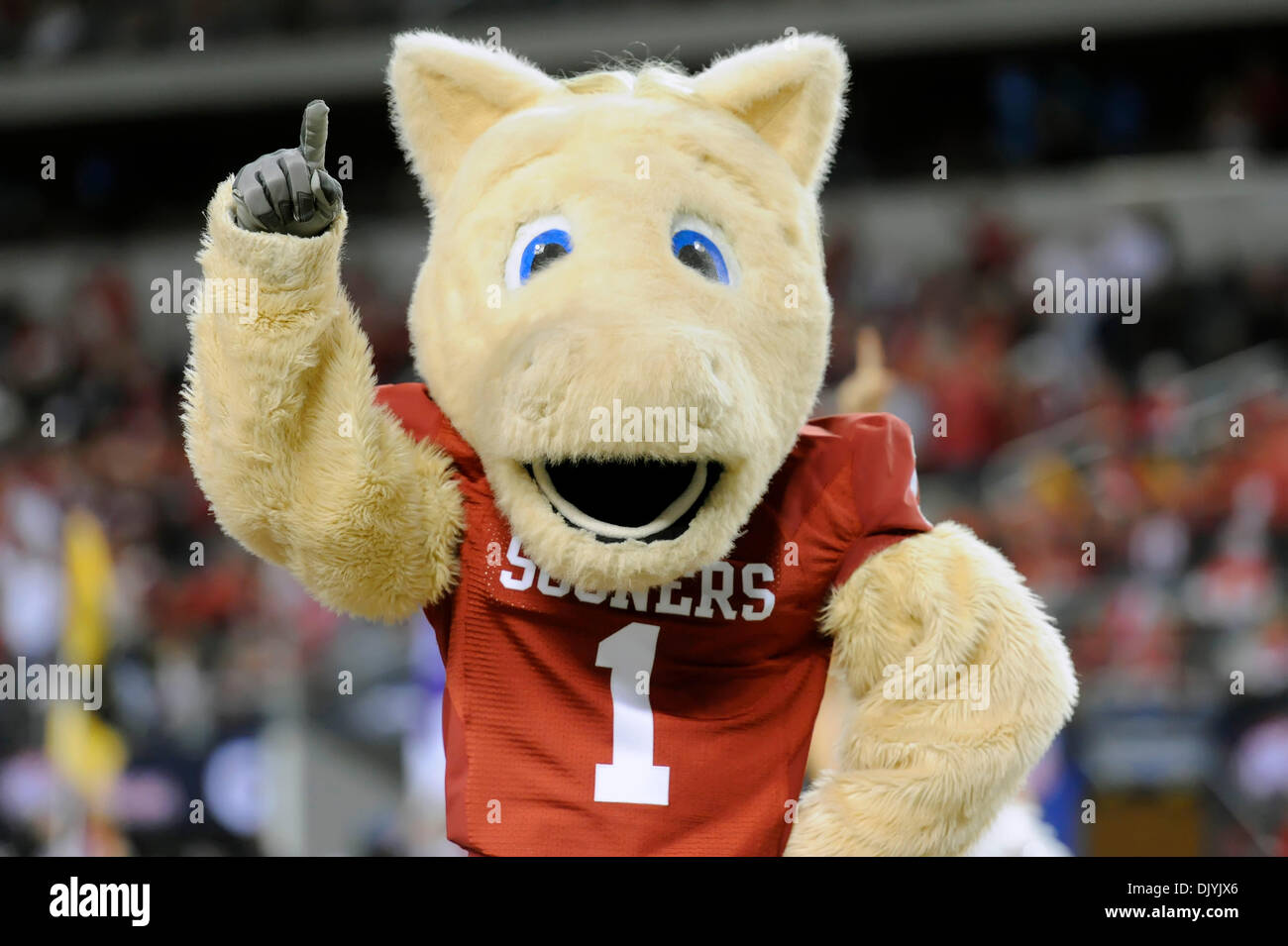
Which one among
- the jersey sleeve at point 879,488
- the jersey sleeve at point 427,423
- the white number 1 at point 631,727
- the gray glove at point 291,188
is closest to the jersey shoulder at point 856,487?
the jersey sleeve at point 879,488

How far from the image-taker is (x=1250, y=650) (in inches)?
172

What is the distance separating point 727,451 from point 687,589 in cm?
24

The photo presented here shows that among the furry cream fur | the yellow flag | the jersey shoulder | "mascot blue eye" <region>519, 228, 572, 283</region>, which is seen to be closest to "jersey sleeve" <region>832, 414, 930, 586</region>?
the jersey shoulder

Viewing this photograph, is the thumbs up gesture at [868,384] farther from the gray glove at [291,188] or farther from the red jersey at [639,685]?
the gray glove at [291,188]

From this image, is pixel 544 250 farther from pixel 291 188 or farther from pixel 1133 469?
pixel 1133 469

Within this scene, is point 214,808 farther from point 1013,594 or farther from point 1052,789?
point 1013,594

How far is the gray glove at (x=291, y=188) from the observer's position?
4.63 ft

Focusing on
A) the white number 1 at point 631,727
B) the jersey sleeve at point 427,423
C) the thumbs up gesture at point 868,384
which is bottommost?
the white number 1 at point 631,727

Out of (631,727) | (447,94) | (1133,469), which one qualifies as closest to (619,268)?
(447,94)

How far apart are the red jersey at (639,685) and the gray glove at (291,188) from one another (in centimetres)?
29

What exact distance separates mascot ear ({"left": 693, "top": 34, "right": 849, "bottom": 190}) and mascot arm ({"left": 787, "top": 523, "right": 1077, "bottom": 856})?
44cm

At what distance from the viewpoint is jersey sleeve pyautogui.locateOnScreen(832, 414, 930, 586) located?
163 centimetres

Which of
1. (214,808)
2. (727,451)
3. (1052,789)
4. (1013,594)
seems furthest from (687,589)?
(214,808)

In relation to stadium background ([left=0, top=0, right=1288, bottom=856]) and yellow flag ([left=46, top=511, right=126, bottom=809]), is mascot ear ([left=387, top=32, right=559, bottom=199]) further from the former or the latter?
yellow flag ([left=46, top=511, right=126, bottom=809])
